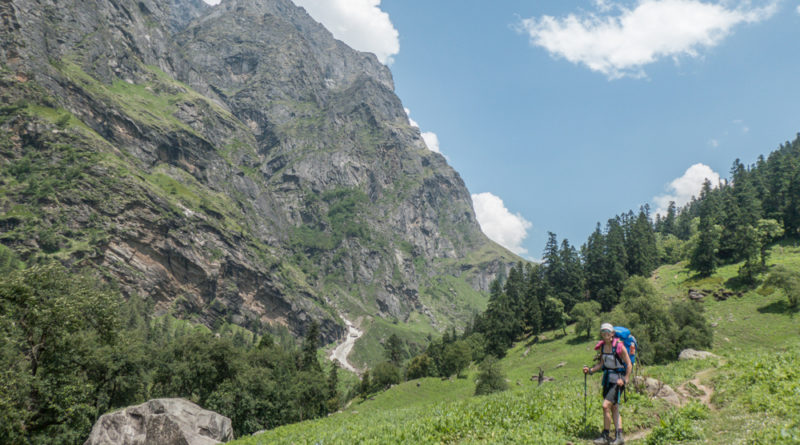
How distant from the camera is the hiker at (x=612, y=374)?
10.7 m

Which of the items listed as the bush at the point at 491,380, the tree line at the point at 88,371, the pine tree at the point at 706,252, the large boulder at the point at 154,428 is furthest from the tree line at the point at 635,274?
the large boulder at the point at 154,428

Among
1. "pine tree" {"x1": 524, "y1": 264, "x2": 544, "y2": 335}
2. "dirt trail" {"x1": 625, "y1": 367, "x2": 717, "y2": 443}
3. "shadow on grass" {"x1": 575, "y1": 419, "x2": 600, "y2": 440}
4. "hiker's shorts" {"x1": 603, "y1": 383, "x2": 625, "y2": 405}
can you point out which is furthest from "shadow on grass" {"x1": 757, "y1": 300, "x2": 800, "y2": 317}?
"hiker's shorts" {"x1": 603, "y1": 383, "x2": 625, "y2": 405}

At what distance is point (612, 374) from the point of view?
11.2 metres

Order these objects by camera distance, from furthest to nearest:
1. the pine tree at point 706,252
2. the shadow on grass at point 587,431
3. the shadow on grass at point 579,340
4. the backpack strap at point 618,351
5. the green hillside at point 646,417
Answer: the pine tree at point 706,252 < the shadow on grass at point 579,340 < the shadow on grass at point 587,431 < the backpack strap at point 618,351 < the green hillside at point 646,417

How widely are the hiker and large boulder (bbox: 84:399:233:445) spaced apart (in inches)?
1117

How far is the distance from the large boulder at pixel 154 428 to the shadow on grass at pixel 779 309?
78.1m

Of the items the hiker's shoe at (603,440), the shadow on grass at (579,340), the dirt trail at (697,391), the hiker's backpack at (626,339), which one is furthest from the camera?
the shadow on grass at (579,340)

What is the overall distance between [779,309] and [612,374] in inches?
2721

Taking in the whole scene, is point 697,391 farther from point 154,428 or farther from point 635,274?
point 635,274

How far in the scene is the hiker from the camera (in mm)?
10734

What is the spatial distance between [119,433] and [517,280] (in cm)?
10934

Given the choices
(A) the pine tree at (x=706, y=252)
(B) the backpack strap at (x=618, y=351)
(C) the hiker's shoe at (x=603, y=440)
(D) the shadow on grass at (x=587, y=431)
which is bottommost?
(D) the shadow on grass at (x=587, y=431)

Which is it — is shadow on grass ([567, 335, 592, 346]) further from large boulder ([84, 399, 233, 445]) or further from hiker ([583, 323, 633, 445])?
hiker ([583, 323, 633, 445])

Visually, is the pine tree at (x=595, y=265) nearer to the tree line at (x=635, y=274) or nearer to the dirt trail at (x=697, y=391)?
the tree line at (x=635, y=274)
